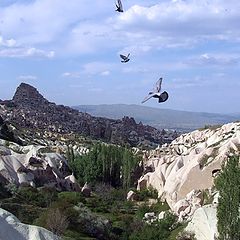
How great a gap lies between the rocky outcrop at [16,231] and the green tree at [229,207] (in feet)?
40.1

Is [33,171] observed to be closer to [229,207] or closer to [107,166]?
[107,166]

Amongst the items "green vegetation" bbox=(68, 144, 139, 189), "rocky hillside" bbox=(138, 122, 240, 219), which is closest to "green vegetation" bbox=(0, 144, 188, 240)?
"green vegetation" bbox=(68, 144, 139, 189)

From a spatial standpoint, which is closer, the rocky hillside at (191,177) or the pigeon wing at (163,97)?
the pigeon wing at (163,97)

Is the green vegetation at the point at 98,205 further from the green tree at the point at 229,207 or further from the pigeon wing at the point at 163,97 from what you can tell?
the pigeon wing at the point at 163,97

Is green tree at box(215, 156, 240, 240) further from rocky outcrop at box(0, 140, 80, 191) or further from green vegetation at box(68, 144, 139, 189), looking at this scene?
green vegetation at box(68, 144, 139, 189)

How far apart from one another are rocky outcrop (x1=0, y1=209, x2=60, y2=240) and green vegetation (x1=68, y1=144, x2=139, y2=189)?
63.5 metres

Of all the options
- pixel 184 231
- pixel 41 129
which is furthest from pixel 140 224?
pixel 41 129

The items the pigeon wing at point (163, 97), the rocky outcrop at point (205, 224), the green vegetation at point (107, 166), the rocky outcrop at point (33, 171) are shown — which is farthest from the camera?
the green vegetation at point (107, 166)

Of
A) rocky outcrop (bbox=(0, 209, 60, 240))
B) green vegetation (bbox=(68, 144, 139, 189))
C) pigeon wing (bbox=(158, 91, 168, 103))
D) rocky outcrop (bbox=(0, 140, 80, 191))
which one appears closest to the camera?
pigeon wing (bbox=(158, 91, 168, 103))

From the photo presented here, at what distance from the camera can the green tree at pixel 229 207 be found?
26219mm

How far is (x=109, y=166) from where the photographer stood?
84.1m

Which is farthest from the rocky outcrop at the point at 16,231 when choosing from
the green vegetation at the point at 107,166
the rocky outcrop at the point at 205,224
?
the green vegetation at the point at 107,166

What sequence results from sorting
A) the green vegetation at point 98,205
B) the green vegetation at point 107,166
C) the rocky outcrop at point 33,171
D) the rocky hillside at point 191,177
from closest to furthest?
the green vegetation at point 98,205 < the rocky hillside at point 191,177 < the rocky outcrop at point 33,171 < the green vegetation at point 107,166

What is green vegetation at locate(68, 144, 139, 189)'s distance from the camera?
81250 mm
